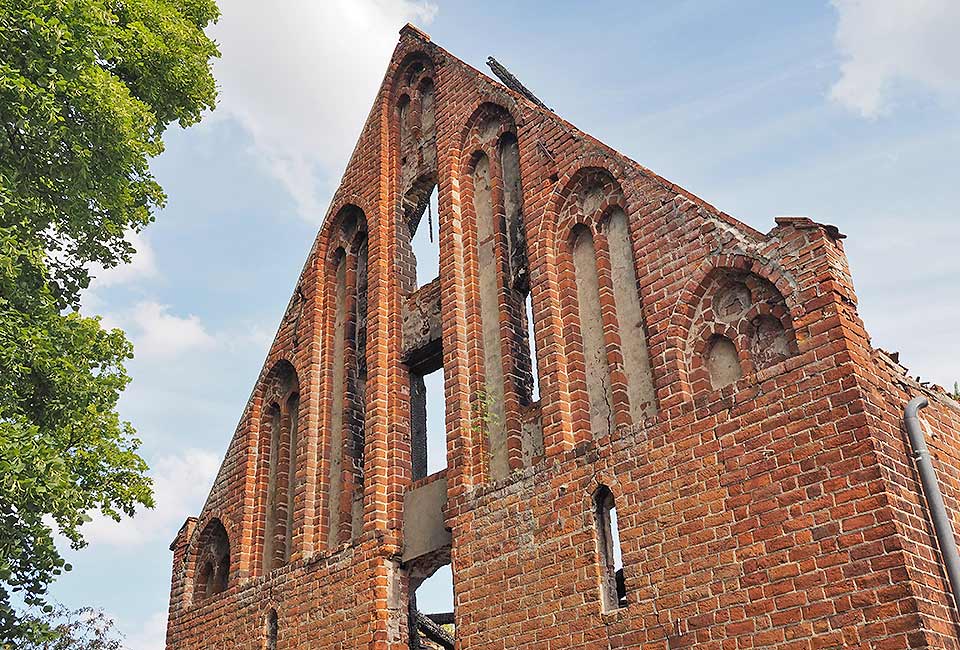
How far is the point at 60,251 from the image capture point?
9.39 m

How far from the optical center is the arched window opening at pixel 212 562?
11.8 m

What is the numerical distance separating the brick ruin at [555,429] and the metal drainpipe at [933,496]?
0.08 meters

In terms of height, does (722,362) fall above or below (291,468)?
below

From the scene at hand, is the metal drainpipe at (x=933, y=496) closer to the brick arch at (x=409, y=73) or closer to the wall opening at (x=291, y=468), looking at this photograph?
the wall opening at (x=291, y=468)

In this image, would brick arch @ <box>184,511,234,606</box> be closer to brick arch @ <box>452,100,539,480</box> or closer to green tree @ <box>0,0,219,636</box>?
green tree @ <box>0,0,219,636</box>

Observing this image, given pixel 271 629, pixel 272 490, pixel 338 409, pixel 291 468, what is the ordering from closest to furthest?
pixel 271 629, pixel 338 409, pixel 291 468, pixel 272 490

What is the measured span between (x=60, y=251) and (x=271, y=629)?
4806mm

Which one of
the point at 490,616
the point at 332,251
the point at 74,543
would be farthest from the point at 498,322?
the point at 74,543

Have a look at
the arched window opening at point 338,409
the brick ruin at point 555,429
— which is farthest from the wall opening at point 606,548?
the arched window opening at point 338,409

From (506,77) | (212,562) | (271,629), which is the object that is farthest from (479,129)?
(212,562)

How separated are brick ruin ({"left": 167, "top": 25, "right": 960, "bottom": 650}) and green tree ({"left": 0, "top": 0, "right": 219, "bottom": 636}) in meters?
2.67

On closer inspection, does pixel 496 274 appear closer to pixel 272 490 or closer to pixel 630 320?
pixel 630 320

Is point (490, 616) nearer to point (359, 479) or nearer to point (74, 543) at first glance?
point (359, 479)

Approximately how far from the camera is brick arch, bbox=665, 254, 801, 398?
692cm
